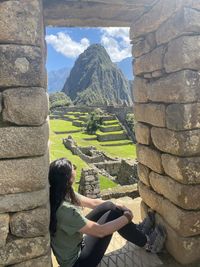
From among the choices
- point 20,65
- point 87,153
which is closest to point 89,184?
point 20,65

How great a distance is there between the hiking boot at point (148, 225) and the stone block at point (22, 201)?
2325mm

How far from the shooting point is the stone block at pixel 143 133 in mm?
5758

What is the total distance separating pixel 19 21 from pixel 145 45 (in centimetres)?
246

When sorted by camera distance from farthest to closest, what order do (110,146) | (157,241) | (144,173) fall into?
(110,146), (144,173), (157,241)

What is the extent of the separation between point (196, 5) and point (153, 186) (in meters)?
2.80

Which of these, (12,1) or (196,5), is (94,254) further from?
(196,5)

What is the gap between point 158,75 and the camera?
5266 mm

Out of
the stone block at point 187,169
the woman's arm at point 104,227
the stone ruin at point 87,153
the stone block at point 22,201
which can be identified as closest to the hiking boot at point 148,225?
the woman's arm at point 104,227

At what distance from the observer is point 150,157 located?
18.7ft

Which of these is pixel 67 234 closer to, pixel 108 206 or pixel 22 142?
pixel 108 206

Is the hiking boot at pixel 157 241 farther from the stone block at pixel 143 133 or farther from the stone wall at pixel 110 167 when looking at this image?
the stone wall at pixel 110 167

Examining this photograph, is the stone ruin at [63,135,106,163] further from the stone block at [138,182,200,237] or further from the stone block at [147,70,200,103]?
the stone block at [147,70,200,103]

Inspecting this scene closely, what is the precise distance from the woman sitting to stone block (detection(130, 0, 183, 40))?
7.79 feet

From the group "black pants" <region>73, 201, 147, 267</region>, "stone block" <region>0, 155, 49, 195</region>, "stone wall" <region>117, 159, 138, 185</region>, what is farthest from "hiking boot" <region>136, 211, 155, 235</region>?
"stone wall" <region>117, 159, 138, 185</region>
